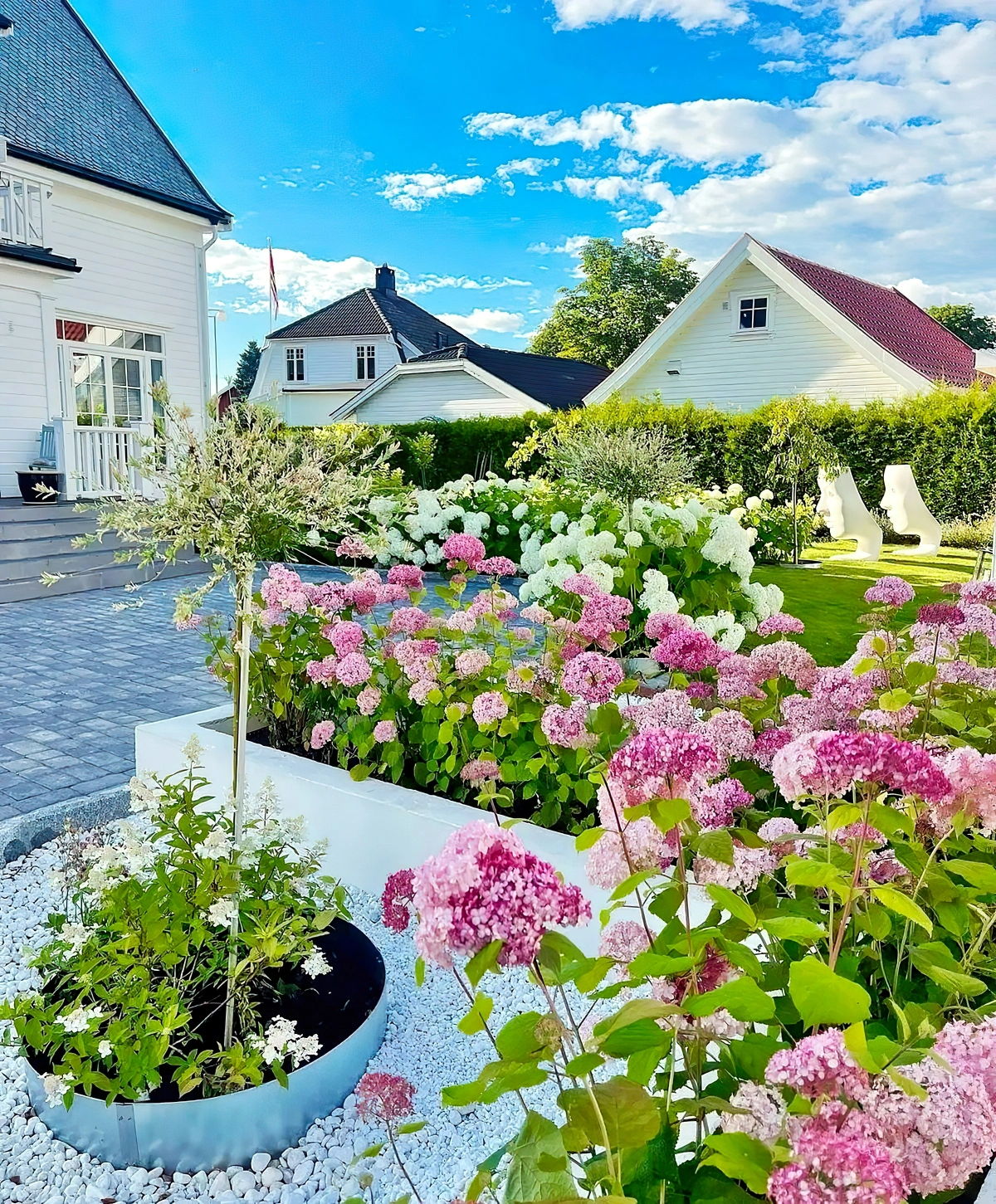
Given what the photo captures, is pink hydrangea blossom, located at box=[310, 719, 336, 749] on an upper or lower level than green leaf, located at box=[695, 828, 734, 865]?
lower

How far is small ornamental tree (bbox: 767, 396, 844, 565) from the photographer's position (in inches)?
502

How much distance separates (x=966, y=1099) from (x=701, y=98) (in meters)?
25.2

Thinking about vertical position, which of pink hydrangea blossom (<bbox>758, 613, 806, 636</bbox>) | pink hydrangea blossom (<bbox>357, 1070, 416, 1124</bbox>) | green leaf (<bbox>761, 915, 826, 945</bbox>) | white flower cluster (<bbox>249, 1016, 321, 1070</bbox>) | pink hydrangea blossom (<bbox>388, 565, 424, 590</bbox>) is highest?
pink hydrangea blossom (<bbox>388, 565, 424, 590</bbox>)

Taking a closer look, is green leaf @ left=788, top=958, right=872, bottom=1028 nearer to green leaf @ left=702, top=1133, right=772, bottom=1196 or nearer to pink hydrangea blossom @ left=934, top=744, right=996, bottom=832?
green leaf @ left=702, top=1133, right=772, bottom=1196

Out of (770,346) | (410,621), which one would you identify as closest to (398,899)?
(410,621)

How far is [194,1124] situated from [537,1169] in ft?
4.16

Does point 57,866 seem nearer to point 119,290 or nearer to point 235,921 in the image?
point 235,921

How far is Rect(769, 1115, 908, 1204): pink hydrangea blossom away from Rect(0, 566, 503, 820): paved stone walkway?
2.43 metres

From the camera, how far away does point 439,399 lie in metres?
23.0

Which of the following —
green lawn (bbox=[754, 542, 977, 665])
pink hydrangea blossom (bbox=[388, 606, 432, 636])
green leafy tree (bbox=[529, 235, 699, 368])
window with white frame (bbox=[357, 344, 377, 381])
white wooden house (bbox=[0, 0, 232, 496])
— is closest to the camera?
pink hydrangea blossom (bbox=[388, 606, 432, 636])

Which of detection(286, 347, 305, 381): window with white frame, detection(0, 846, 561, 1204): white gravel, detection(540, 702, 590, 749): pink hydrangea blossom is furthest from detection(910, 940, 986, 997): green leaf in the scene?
detection(286, 347, 305, 381): window with white frame

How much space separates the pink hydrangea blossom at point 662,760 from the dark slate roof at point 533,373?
2149 centimetres

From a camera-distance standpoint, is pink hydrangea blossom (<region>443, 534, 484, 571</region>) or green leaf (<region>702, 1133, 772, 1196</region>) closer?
green leaf (<region>702, 1133, 772, 1196</region>)

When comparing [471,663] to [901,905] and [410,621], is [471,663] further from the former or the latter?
[901,905]
